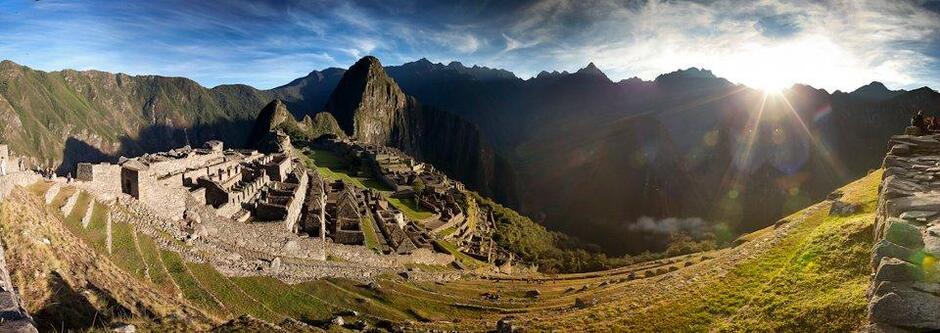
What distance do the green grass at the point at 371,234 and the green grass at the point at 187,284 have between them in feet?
73.2

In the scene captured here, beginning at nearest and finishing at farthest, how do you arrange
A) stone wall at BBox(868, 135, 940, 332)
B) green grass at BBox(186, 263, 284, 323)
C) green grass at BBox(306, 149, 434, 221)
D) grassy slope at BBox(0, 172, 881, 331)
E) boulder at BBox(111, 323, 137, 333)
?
stone wall at BBox(868, 135, 940, 332) → boulder at BBox(111, 323, 137, 333) → grassy slope at BBox(0, 172, 881, 331) → green grass at BBox(186, 263, 284, 323) → green grass at BBox(306, 149, 434, 221)

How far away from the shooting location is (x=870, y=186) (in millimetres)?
24062

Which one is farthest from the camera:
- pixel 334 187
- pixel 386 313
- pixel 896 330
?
pixel 334 187

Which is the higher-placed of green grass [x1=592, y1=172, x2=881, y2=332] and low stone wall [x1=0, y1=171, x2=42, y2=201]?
A: low stone wall [x1=0, y1=171, x2=42, y2=201]

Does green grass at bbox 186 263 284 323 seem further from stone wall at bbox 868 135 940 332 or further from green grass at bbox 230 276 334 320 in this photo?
stone wall at bbox 868 135 940 332

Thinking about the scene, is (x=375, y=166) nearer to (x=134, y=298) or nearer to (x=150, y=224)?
(x=150, y=224)

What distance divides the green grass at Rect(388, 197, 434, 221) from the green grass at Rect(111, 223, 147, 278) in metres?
52.3

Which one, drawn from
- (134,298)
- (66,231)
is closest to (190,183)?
(66,231)

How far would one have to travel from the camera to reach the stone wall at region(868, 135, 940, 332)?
457 inches

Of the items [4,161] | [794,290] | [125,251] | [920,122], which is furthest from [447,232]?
[794,290]

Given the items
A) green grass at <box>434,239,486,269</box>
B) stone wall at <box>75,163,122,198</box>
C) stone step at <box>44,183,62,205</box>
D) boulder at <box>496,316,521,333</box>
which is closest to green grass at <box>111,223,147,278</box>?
stone step at <box>44,183,62,205</box>

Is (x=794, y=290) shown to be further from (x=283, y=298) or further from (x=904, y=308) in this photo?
(x=283, y=298)

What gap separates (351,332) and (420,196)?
2720 inches

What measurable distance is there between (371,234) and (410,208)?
32532mm
